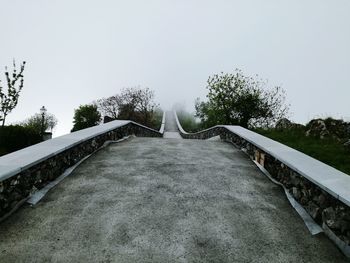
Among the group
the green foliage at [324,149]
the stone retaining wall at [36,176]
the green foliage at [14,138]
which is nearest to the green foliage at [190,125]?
the green foliage at [14,138]

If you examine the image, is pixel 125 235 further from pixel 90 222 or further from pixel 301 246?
pixel 301 246

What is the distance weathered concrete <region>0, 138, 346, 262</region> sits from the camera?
9.00 feet

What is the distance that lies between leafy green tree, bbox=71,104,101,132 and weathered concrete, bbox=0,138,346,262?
136 ft

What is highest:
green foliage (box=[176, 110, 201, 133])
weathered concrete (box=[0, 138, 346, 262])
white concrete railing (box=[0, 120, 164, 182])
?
green foliage (box=[176, 110, 201, 133])

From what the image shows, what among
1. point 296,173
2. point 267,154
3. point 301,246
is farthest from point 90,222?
point 267,154

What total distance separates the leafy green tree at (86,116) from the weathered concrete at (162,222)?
41.3 m

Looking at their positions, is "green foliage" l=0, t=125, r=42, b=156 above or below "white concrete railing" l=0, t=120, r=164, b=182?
below

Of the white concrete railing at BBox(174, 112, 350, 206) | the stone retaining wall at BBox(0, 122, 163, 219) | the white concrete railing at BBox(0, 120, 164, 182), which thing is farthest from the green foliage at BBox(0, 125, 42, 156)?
the white concrete railing at BBox(174, 112, 350, 206)

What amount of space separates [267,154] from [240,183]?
3.45ft

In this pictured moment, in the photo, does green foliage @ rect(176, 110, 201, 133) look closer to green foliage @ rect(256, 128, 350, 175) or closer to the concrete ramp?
the concrete ramp

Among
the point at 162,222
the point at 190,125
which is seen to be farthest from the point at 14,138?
the point at 190,125

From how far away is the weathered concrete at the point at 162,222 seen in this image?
2.74 metres

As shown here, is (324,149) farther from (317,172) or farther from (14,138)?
(14,138)

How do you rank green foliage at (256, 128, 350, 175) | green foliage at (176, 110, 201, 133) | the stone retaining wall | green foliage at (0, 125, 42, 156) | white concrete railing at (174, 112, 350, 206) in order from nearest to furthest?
white concrete railing at (174, 112, 350, 206) → the stone retaining wall → green foliage at (256, 128, 350, 175) → green foliage at (0, 125, 42, 156) → green foliage at (176, 110, 201, 133)
